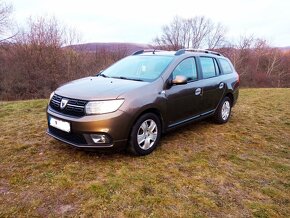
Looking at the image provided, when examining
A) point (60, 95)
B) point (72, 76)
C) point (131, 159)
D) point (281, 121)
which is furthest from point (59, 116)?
point (72, 76)

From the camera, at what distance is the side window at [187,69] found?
4.46 metres

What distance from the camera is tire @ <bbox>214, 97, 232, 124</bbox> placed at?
18.9ft

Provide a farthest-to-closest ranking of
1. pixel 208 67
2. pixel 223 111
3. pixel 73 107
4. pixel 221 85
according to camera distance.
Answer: pixel 223 111 → pixel 221 85 → pixel 208 67 → pixel 73 107

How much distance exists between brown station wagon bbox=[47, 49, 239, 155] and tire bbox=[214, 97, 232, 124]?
1.32 ft

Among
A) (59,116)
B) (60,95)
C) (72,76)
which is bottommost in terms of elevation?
(72,76)

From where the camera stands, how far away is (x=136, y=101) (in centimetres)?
367

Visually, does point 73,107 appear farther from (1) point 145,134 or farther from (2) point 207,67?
(2) point 207,67

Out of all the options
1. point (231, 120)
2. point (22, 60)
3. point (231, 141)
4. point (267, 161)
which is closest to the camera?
Answer: point (267, 161)

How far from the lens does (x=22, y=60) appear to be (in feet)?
66.7

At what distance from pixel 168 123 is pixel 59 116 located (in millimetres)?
1719

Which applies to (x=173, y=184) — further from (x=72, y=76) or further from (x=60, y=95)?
(x=72, y=76)

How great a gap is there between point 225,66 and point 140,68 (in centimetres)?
240

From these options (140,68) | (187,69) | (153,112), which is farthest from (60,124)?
(187,69)

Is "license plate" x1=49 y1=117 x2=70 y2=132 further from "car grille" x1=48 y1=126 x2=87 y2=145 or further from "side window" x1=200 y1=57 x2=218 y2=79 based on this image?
"side window" x1=200 y1=57 x2=218 y2=79
